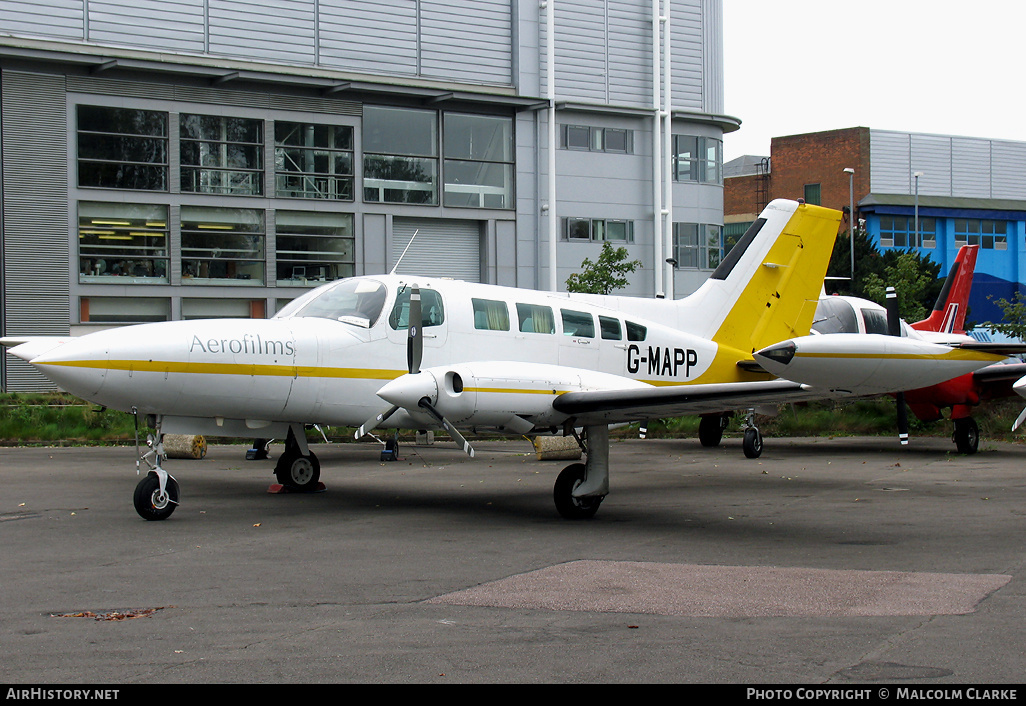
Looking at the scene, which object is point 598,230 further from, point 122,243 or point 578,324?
point 578,324

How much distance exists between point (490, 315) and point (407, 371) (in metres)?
1.27

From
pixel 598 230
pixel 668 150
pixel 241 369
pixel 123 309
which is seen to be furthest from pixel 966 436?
pixel 123 309

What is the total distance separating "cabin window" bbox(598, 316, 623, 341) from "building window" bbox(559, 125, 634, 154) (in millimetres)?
29301

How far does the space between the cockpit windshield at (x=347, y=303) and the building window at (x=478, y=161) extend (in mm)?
27032

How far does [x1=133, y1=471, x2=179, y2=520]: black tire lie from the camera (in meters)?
10.9

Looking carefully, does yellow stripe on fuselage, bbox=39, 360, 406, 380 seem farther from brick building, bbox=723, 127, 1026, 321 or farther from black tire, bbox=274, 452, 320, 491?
brick building, bbox=723, 127, 1026, 321

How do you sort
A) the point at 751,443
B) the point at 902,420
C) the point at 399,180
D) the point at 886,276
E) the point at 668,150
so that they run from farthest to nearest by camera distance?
the point at 886,276 → the point at 668,150 → the point at 399,180 → the point at 902,420 → the point at 751,443

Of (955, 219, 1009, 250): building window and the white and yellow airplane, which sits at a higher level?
(955, 219, 1009, 250): building window

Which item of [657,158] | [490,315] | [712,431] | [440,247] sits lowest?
[712,431]

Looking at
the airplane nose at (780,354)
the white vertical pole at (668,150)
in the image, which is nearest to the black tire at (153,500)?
the airplane nose at (780,354)

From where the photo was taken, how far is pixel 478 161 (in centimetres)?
4072

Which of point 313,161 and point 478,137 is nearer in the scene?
point 313,161

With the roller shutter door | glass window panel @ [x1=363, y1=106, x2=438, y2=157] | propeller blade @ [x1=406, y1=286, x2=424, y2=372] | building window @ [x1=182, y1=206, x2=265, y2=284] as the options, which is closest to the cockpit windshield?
propeller blade @ [x1=406, y1=286, x2=424, y2=372]

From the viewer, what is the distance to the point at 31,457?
60.4 feet
